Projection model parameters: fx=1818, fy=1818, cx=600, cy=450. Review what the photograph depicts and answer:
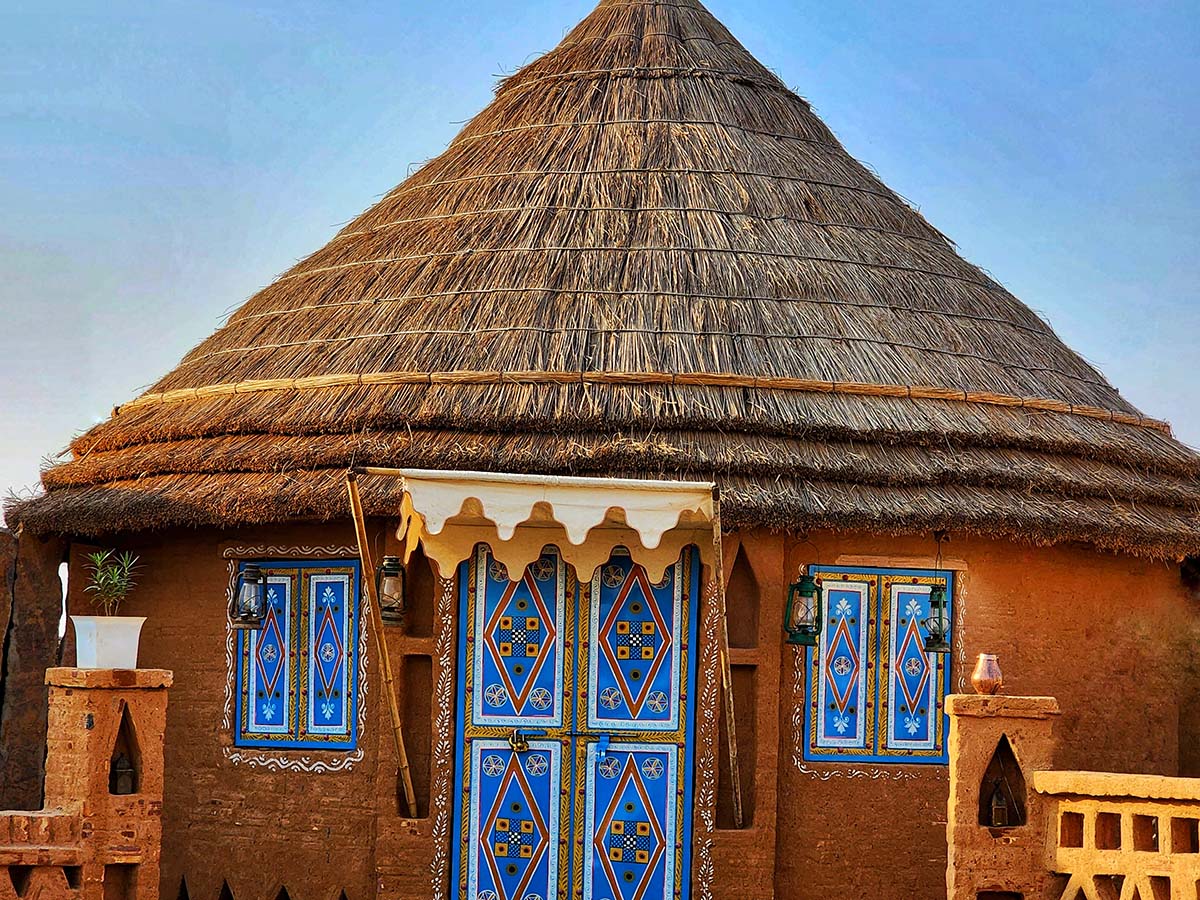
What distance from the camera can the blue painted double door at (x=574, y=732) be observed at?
11.3 meters

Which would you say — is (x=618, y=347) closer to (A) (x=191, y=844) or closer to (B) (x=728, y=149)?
(B) (x=728, y=149)

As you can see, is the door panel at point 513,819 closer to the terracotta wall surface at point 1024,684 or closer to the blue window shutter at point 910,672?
the terracotta wall surface at point 1024,684

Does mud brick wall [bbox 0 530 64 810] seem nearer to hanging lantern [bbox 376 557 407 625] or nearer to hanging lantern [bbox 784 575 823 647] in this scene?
hanging lantern [bbox 376 557 407 625]

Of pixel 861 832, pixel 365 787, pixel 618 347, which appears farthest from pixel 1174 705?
pixel 365 787

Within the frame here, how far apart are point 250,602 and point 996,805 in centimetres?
511

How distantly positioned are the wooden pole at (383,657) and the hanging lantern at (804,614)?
2.48 meters

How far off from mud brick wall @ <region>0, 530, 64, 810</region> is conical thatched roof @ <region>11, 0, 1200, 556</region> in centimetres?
42

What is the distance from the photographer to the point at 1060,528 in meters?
11.8

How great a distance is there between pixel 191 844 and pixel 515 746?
2.47 m

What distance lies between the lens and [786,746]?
37.9 feet

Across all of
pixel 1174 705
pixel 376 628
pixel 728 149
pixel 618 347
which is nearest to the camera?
pixel 376 628

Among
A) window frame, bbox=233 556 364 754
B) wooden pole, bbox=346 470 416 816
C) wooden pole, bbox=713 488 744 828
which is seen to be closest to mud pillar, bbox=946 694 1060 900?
wooden pole, bbox=713 488 744 828

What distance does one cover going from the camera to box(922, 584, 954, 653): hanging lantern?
1160 cm

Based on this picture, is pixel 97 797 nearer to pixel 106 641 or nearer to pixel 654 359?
pixel 106 641
